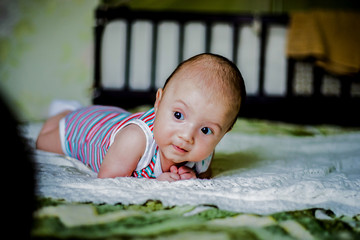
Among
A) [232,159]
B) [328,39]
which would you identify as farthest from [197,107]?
[328,39]

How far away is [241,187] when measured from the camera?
75 cm

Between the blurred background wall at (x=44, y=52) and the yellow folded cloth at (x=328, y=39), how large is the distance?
1.18 metres

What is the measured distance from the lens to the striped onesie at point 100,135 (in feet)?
2.81

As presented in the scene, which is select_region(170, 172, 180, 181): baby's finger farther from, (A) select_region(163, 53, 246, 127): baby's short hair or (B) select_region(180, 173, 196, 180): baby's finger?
(A) select_region(163, 53, 246, 127): baby's short hair

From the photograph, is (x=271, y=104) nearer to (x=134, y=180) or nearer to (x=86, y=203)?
(x=134, y=180)

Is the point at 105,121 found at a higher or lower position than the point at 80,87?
higher

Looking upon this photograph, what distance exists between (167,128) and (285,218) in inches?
12.2

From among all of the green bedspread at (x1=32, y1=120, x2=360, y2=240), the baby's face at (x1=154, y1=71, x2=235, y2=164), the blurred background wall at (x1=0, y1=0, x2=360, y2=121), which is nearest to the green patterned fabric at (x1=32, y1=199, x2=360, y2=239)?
the green bedspread at (x1=32, y1=120, x2=360, y2=240)

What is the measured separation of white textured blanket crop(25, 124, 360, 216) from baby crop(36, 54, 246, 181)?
8 cm

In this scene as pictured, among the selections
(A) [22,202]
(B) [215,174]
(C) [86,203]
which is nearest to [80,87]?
(B) [215,174]

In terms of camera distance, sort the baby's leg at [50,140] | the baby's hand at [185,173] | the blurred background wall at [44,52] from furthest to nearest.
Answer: the blurred background wall at [44,52] < the baby's leg at [50,140] < the baby's hand at [185,173]

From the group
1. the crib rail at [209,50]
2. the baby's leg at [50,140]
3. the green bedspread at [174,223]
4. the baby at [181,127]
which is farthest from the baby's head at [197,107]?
the crib rail at [209,50]

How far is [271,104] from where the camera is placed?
2.33m

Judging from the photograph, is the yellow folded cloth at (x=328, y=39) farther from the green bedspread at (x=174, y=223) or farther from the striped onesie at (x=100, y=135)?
the green bedspread at (x=174, y=223)
